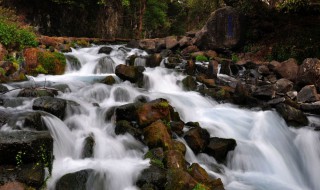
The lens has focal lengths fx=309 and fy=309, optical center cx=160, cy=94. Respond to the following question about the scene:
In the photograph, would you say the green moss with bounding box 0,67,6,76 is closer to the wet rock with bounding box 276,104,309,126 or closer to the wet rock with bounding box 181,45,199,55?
the wet rock with bounding box 276,104,309,126

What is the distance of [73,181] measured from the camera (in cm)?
554

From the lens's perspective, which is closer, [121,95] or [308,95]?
[121,95]

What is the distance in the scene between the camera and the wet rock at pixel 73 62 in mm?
14246

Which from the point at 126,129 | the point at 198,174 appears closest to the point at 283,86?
the point at 126,129

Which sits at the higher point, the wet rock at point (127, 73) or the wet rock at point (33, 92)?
the wet rock at point (127, 73)

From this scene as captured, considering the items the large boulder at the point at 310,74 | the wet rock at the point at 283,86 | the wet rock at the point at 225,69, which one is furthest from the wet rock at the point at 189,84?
the large boulder at the point at 310,74

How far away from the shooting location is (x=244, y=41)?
63.1 feet

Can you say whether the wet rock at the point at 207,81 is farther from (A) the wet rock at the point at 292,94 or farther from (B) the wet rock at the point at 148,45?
(B) the wet rock at the point at 148,45

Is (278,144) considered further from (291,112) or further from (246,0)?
(246,0)

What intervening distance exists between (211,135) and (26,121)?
4.88m

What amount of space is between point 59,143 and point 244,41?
49.7ft

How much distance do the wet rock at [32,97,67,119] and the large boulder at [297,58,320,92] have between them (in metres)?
9.58

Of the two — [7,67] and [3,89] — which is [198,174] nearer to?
[3,89]

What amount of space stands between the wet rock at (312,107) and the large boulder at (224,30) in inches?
346
